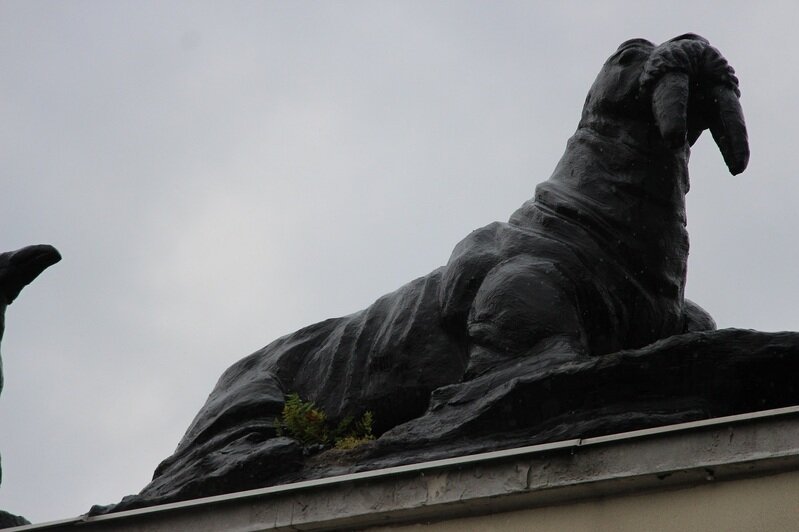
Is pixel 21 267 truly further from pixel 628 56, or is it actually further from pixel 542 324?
pixel 628 56

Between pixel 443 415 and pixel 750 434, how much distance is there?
1755 mm

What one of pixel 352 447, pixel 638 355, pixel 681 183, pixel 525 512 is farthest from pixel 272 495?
pixel 681 183

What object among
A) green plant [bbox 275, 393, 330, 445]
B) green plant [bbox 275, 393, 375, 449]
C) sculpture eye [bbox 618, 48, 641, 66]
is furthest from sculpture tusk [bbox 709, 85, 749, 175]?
green plant [bbox 275, 393, 330, 445]

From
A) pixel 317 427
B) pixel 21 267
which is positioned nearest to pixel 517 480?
pixel 317 427

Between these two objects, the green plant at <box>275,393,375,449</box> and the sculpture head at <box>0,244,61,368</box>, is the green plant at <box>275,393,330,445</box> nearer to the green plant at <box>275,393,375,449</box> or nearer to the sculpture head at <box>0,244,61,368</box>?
the green plant at <box>275,393,375,449</box>

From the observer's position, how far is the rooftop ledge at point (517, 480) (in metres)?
7.27

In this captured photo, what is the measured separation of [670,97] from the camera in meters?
8.89

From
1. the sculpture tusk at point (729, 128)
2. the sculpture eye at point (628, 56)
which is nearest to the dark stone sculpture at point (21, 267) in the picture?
the sculpture eye at point (628, 56)

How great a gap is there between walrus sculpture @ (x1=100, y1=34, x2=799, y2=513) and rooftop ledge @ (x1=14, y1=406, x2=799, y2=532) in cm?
31

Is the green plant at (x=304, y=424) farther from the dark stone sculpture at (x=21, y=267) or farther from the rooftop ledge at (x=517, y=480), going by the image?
the dark stone sculpture at (x=21, y=267)

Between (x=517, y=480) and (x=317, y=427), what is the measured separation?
6.43 feet

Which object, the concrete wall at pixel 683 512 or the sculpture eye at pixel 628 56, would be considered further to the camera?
the sculpture eye at pixel 628 56

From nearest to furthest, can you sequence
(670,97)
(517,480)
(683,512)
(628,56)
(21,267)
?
1. (683,512)
2. (517,480)
3. (670,97)
4. (628,56)
5. (21,267)

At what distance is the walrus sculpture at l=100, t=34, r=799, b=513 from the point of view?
27.0ft
